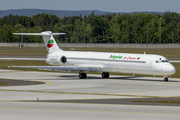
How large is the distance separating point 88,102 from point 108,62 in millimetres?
20009

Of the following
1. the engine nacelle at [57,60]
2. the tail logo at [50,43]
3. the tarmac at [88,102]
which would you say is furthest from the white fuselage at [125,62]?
the tarmac at [88,102]

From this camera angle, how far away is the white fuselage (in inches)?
1686

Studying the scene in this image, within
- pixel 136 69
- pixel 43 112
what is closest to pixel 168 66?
pixel 136 69

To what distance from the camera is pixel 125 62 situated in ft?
148

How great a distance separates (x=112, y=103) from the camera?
26.3 meters

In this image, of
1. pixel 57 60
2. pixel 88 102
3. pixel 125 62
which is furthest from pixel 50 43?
pixel 88 102

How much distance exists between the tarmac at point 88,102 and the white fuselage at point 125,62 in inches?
133

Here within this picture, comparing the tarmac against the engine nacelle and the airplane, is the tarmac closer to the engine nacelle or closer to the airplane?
the airplane

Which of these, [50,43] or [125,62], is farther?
[50,43]

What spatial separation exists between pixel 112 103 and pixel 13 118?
7.76 meters

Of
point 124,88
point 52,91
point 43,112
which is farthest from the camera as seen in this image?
point 124,88

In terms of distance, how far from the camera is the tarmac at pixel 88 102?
2138cm

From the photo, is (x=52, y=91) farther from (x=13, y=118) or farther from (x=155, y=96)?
(x=13, y=118)

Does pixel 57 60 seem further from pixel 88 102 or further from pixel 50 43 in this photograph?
pixel 88 102
